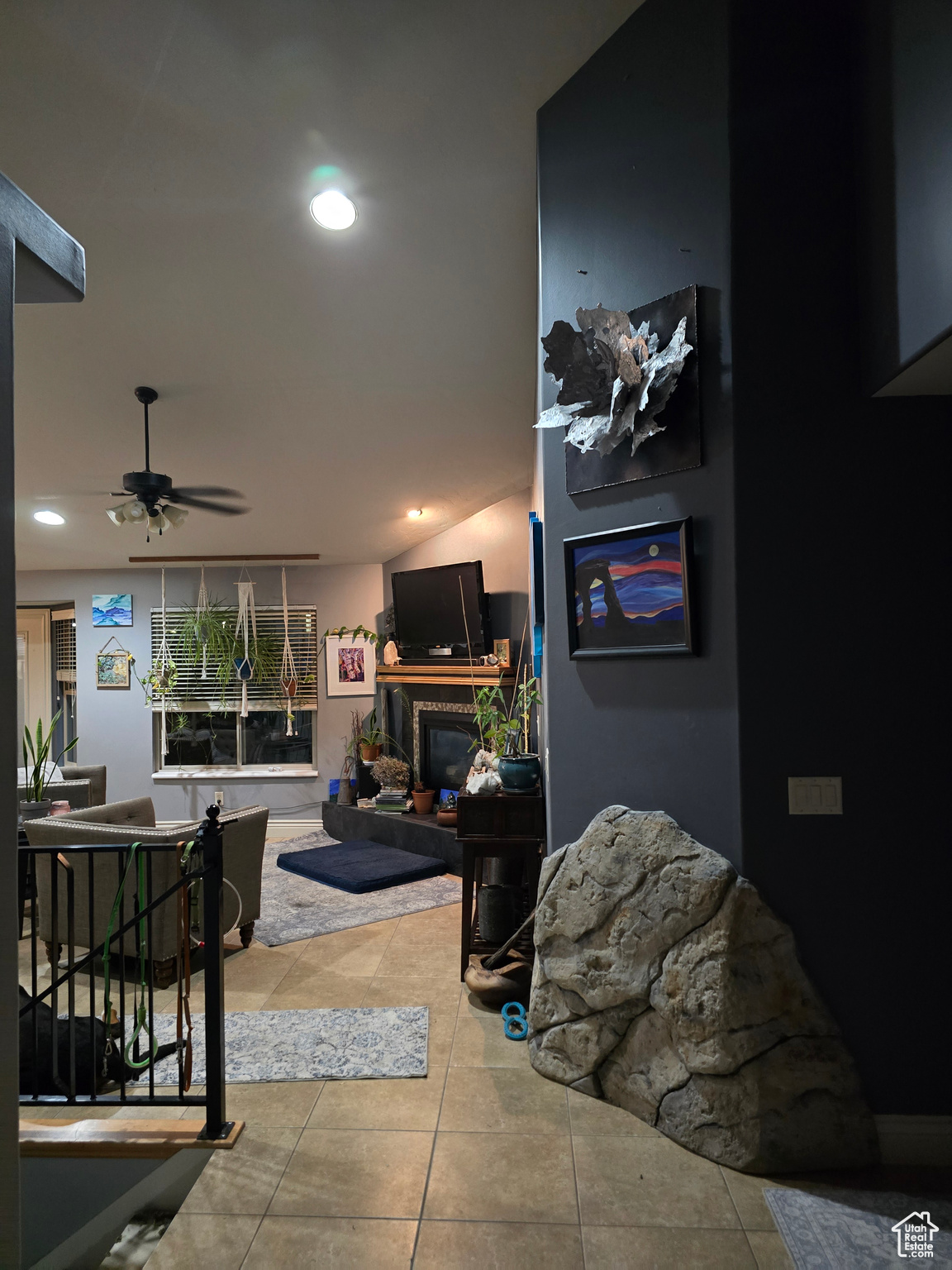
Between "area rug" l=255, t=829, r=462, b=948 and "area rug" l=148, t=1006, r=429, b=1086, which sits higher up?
"area rug" l=148, t=1006, r=429, b=1086

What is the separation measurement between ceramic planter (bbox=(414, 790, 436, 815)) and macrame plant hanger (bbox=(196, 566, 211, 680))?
253 cm

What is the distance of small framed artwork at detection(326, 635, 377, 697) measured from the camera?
24.5 ft

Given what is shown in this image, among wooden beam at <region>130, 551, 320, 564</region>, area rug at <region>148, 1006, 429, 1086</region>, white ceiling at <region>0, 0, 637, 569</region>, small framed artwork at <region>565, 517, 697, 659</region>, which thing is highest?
white ceiling at <region>0, 0, 637, 569</region>

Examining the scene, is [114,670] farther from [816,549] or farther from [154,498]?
[816,549]

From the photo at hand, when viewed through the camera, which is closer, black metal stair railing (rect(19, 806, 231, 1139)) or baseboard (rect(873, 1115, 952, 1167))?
baseboard (rect(873, 1115, 952, 1167))

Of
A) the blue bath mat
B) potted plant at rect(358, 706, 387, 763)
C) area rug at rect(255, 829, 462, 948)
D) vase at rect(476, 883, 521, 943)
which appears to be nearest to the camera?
vase at rect(476, 883, 521, 943)

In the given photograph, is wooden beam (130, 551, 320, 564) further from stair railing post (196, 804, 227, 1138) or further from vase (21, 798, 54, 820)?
stair railing post (196, 804, 227, 1138)

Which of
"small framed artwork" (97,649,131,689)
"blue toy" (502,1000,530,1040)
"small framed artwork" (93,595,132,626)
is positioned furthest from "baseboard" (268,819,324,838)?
"blue toy" (502,1000,530,1040)

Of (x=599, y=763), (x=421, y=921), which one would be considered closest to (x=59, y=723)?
(x=421, y=921)

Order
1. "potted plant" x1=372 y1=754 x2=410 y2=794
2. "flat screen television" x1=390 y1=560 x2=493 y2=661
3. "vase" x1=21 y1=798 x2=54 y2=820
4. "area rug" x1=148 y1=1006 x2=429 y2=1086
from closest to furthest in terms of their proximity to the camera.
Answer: "area rug" x1=148 y1=1006 x2=429 y2=1086
"vase" x1=21 y1=798 x2=54 y2=820
"flat screen television" x1=390 y1=560 x2=493 y2=661
"potted plant" x1=372 y1=754 x2=410 y2=794

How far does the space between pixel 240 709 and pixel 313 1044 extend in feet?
15.7

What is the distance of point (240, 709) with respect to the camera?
752 centimetres

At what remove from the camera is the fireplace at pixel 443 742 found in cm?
641

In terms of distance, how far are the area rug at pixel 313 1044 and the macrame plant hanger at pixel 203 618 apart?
4450 mm
